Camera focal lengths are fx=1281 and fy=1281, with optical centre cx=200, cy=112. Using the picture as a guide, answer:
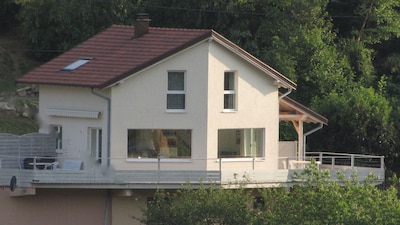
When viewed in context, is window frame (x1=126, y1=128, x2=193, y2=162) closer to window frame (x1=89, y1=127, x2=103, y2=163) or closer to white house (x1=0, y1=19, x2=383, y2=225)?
white house (x1=0, y1=19, x2=383, y2=225)

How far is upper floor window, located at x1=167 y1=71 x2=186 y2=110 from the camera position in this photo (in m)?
42.1

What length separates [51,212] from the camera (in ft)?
136

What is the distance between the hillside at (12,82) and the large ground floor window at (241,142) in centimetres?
1057

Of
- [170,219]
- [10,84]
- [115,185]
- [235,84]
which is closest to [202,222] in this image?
[170,219]

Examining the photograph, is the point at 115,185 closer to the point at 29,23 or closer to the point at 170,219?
the point at 170,219

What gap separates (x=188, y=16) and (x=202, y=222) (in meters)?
27.4

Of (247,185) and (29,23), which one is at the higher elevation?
(29,23)

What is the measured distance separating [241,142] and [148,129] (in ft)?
11.2

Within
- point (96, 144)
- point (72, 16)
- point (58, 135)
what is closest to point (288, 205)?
point (96, 144)

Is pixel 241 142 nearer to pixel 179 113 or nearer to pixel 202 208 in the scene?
pixel 179 113

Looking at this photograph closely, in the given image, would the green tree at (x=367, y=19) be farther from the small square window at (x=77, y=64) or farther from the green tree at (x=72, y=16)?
the small square window at (x=77, y=64)

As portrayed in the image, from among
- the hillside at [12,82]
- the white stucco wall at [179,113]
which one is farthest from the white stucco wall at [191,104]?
the hillside at [12,82]

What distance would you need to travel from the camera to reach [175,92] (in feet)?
138

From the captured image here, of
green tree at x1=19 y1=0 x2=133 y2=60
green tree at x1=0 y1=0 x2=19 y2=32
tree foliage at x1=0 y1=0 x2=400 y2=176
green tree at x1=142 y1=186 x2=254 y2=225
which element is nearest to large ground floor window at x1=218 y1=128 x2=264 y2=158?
green tree at x1=142 y1=186 x2=254 y2=225
